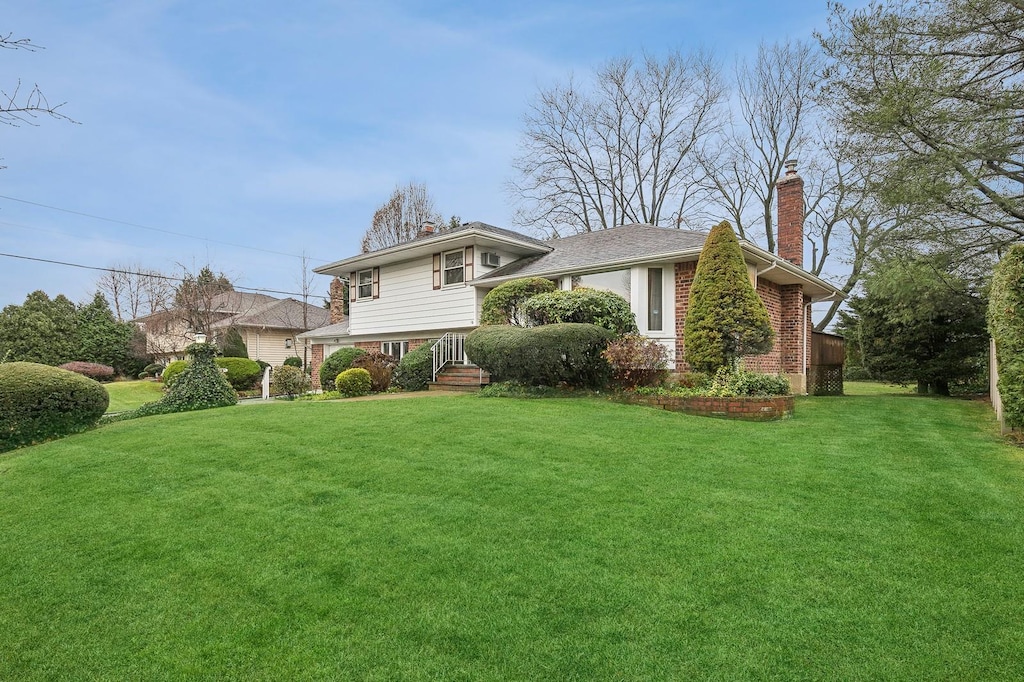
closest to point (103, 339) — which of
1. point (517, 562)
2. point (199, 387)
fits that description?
point (199, 387)

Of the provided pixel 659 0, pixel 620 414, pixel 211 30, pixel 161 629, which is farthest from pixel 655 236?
pixel 161 629

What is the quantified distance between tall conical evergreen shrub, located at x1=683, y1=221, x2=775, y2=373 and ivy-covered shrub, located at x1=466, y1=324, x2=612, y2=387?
183 centimetres

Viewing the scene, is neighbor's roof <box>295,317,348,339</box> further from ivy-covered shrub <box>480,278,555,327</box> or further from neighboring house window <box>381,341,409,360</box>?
ivy-covered shrub <box>480,278,555,327</box>

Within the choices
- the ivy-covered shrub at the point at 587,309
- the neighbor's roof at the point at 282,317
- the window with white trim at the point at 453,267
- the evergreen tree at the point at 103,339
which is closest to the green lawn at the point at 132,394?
the evergreen tree at the point at 103,339

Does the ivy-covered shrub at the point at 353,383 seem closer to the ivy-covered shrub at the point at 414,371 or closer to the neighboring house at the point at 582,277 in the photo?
the ivy-covered shrub at the point at 414,371

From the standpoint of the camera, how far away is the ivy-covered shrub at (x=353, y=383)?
14.5 metres

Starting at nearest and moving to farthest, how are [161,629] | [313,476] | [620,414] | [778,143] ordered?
[161,629]
[313,476]
[620,414]
[778,143]

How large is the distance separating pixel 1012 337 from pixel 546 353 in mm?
6926

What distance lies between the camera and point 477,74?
12.5 metres

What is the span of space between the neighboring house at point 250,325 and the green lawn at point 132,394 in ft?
10.8

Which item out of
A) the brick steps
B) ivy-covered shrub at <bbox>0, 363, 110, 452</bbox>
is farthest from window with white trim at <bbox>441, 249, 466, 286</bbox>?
ivy-covered shrub at <bbox>0, 363, 110, 452</bbox>

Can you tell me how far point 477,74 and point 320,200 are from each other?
12.5m

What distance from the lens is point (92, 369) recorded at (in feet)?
78.9

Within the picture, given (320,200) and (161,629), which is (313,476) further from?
(320,200)
